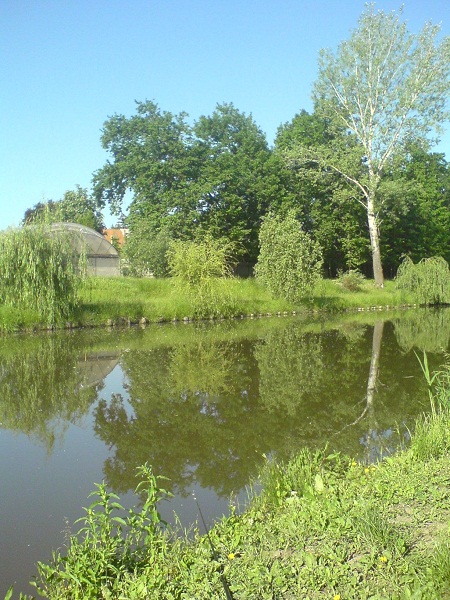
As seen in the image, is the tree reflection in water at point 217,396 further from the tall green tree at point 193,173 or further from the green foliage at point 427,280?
the tall green tree at point 193,173

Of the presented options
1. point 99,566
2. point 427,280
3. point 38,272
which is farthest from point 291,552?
point 427,280

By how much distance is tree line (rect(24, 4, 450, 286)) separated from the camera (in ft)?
103

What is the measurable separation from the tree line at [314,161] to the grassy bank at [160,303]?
3554 millimetres

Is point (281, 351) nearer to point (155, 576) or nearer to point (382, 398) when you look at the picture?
point (382, 398)

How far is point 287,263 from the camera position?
27359mm

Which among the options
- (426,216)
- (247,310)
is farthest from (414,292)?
(426,216)

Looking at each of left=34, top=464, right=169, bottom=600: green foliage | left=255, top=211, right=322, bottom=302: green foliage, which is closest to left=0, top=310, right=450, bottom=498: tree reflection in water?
left=34, top=464, right=169, bottom=600: green foliage

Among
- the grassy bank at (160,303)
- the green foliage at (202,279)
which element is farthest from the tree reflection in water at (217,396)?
the green foliage at (202,279)

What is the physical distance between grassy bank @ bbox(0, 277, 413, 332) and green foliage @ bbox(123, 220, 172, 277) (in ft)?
8.88

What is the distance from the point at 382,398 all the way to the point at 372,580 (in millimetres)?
6373

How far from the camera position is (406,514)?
4.38 meters

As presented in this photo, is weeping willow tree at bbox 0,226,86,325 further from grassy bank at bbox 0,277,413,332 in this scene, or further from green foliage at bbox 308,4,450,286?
green foliage at bbox 308,4,450,286

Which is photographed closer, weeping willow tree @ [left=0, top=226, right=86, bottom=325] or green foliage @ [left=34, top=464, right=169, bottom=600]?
green foliage @ [left=34, top=464, right=169, bottom=600]

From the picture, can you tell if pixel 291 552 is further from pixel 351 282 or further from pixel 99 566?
pixel 351 282
